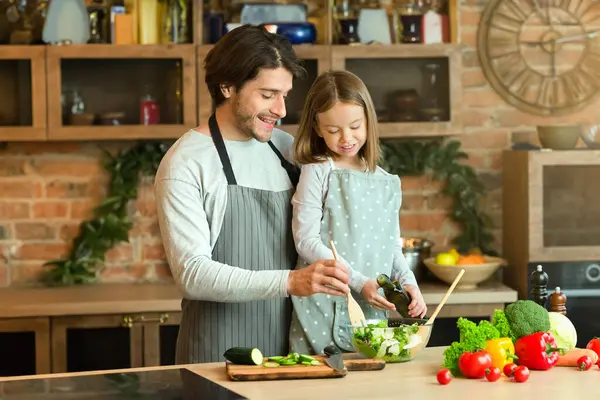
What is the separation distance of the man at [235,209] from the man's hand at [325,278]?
32 millimetres

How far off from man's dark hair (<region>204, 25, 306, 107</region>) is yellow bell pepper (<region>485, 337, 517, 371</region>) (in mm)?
973

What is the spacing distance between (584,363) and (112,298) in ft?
7.52

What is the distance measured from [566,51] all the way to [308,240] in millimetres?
2380

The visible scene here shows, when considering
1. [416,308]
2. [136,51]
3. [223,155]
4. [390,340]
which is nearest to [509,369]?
[390,340]

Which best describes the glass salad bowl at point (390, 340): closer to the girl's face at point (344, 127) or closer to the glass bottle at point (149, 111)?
the girl's face at point (344, 127)

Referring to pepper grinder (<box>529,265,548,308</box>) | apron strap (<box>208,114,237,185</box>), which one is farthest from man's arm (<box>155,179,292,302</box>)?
pepper grinder (<box>529,265,548,308</box>)

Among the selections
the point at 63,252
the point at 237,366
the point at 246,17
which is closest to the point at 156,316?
the point at 63,252

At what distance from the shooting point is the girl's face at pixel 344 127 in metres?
3.08

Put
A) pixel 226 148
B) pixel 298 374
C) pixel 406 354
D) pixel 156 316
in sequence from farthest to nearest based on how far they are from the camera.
A: 1. pixel 156 316
2. pixel 226 148
3. pixel 406 354
4. pixel 298 374

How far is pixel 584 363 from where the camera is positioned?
8.51 ft

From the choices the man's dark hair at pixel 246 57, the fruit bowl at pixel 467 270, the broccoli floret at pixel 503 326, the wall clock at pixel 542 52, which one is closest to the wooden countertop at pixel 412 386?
the broccoli floret at pixel 503 326

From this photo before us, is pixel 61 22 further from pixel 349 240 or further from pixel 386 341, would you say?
pixel 386 341

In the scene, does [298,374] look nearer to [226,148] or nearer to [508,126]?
[226,148]

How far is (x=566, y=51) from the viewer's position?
191 inches
